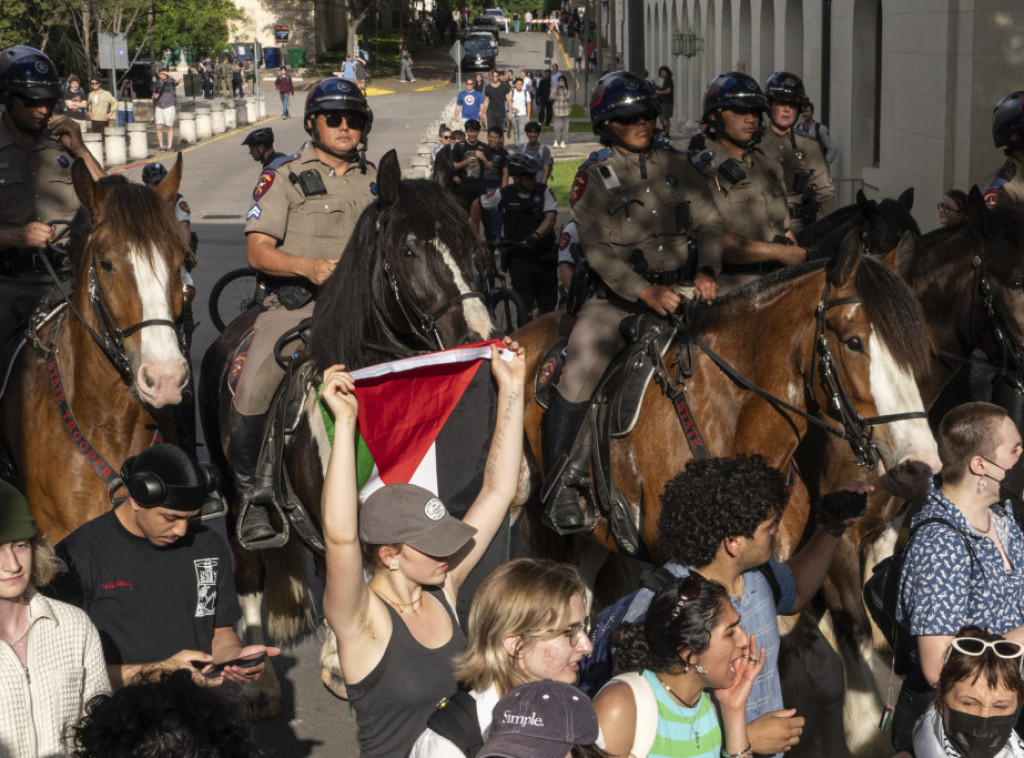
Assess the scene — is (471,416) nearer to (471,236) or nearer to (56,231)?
(471,236)

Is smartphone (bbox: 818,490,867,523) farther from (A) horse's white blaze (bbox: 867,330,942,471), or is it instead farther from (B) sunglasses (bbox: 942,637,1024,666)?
(B) sunglasses (bbox: 942,637,1024,666)

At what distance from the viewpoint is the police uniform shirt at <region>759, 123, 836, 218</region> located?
998 centimetres

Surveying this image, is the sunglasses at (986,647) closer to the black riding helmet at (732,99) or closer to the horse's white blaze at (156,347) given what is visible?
the horse's white blaze at (156,347)

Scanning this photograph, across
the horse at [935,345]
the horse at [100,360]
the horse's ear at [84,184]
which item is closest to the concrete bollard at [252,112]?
the horse at [100,360]

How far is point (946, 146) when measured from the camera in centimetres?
1503

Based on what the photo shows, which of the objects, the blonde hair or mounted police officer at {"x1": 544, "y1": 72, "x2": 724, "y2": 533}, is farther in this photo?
mounted police officer at {"x1": 544, "y1": 72, "x2": 724, "y2": 533}

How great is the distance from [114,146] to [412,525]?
113 feet

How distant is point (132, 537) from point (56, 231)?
294 centimetres

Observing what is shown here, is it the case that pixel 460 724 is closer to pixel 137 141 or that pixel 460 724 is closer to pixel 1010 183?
pixel 1010 183

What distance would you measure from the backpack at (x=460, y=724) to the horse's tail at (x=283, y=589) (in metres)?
3.94

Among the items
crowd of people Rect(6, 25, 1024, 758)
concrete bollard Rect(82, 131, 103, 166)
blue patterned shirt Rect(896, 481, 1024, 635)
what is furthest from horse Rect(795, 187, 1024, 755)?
concrete bollard Rect(82, 131, 103, 166)

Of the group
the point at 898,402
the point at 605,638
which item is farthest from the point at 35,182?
the point at 898,402

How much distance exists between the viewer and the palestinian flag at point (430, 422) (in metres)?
5.54

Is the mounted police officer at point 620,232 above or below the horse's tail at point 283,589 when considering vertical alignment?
above
